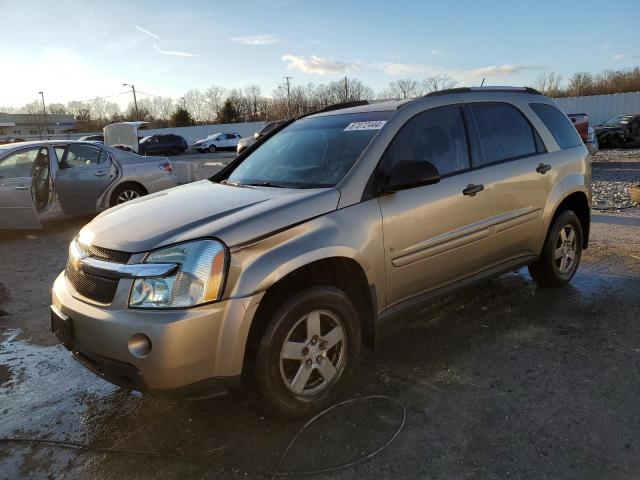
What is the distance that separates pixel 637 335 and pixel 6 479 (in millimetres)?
4138

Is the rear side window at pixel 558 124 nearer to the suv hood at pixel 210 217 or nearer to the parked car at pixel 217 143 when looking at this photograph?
the suv hood at pixel 210 217

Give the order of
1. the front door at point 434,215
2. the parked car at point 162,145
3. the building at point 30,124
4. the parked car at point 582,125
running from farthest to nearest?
the building at point 30,124, the parked car at point 162,145, the parked car at point 582,125, the front door at point 434,215

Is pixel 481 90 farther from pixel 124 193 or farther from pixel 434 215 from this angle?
pixel 124 193

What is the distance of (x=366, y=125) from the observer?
11.4 ft

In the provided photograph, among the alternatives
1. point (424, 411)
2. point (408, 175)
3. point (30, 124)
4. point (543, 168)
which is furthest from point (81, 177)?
point (30, 124)

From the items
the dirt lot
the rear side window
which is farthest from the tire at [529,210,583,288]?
the rear side window

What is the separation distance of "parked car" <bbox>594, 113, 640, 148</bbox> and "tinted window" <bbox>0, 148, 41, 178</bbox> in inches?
902

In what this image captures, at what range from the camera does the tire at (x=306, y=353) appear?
103 inches

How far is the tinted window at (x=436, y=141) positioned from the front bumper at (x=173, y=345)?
1.51 metres

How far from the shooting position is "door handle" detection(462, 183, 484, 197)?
3566 mm

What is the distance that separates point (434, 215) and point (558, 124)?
2.18 meters

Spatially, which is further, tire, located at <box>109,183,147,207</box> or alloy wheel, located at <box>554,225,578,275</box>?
tire, located at <box>109,183,147,207</box>

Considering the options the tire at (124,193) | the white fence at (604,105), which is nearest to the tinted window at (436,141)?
the tire at (124,193)

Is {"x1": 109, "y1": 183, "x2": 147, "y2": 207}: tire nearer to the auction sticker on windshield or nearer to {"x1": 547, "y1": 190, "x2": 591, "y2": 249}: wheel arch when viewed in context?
the auction sticker on windshield
